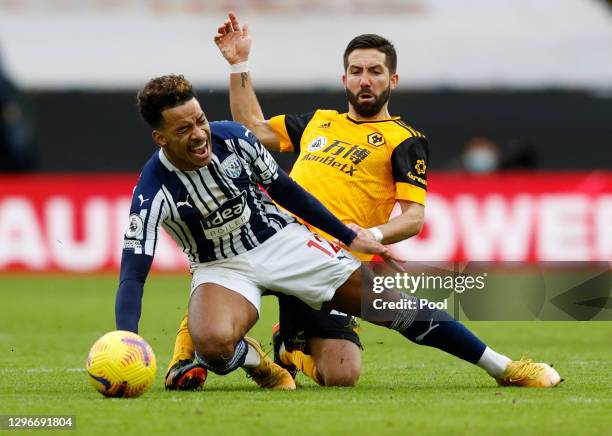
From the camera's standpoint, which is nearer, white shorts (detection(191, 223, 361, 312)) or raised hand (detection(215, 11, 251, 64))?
white shorts (detection(191, 223, 361, 312))

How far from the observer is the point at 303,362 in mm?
7754

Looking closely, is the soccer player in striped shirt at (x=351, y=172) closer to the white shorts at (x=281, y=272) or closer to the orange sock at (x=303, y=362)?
the orange sock at (x=303, y=362)

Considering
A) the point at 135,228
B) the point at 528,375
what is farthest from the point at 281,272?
the point at 528,375

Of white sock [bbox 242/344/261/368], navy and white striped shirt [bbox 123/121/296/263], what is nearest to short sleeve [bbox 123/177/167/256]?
navy and white striped shirt [bbox 123/121/296/263]

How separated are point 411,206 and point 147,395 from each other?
1979mm

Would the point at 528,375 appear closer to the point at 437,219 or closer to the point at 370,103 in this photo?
the point at 370,103

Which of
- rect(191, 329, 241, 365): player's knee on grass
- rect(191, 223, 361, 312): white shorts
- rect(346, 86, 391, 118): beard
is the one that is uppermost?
rect(346, 86, 391, 118): beard

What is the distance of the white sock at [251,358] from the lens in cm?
719

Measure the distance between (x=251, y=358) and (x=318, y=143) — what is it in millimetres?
1660

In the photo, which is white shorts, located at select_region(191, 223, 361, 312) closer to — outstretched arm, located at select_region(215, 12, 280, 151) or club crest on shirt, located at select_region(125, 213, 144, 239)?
club crest on shirt, located at select_region(125, 213, 144, 239)

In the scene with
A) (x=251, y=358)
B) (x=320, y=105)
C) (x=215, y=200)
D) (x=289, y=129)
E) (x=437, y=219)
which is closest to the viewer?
(x=215, y=200)

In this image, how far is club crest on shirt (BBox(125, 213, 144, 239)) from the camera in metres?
6.66

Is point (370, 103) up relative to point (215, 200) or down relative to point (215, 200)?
up

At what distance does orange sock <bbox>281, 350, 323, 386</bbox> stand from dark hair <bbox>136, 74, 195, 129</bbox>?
1.82 metres
